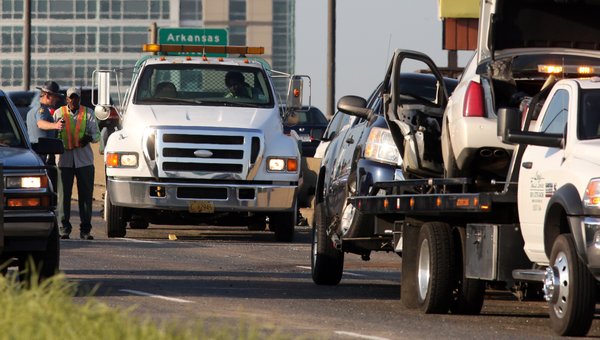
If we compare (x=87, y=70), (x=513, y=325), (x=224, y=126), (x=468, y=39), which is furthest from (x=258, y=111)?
(x=87, y=70)

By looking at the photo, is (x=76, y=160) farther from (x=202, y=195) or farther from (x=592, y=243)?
(x=592, y=243)

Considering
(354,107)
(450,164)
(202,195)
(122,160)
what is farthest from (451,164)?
(122,160)

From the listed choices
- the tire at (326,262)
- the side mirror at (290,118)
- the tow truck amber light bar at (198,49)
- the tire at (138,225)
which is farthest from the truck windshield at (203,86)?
the tire at (326,262)

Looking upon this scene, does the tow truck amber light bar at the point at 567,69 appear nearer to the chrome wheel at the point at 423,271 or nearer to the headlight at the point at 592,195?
the chrome wheel at the point at 423,271

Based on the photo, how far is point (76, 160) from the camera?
79.9ft

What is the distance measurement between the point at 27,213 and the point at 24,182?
0.91ft

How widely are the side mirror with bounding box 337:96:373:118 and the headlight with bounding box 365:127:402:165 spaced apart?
0.57 meters

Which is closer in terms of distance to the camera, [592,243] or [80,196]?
[592,243]

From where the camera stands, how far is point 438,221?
14.7m

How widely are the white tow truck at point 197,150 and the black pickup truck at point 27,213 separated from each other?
809cm

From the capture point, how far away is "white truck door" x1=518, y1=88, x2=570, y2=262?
12773 mm

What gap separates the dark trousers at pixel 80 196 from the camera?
78.6 ft

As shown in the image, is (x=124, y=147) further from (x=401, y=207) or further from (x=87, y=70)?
(x=87, y=70)

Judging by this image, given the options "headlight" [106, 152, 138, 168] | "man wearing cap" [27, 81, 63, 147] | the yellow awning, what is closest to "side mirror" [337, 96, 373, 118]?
"headlight" [106, 152, 138, 168]
